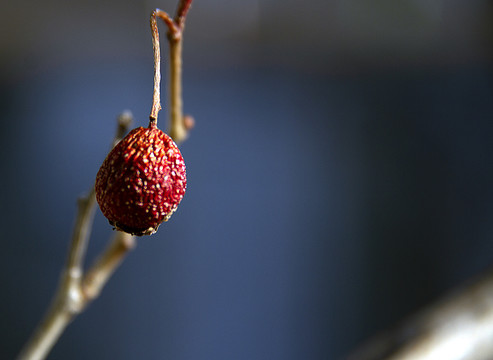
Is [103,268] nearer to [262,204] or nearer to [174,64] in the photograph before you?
[174,64]

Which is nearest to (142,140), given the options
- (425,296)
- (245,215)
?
(245,215)

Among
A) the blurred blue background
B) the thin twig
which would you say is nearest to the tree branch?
the thin twig

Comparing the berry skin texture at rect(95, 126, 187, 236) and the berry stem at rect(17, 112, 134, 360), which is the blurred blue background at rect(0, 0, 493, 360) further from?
the berry skin texture at rect(95, 126, 187, 236)

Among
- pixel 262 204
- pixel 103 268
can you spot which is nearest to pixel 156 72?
pixel 103 268

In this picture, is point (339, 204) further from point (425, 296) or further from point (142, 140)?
point (142, 140)

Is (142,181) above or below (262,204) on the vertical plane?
below
